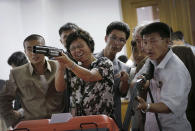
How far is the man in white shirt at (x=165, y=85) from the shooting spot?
4.32 feet

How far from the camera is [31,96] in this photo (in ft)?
6.27

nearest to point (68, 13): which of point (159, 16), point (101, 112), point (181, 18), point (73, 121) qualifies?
point (159, 16)

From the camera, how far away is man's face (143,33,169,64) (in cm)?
143

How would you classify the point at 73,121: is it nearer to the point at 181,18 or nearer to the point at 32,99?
the point at 32,99

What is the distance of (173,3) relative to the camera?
5.05 meters

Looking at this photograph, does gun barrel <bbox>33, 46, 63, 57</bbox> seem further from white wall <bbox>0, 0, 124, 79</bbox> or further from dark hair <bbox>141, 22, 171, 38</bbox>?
white wall <bbox>0, 0, 124, 79</bbox>

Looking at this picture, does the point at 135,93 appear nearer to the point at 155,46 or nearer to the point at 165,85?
the point at 165,85

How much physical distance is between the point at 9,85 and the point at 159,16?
375 centimetres

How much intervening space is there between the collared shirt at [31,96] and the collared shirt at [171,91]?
689 mm

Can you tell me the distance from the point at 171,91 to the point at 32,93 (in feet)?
3.20

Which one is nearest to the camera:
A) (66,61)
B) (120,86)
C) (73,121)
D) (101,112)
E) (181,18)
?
(73,121)

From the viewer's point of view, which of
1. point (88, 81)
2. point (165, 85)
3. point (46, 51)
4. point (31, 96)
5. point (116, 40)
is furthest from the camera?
point (116, 40)

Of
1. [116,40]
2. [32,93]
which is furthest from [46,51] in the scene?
[116,40]

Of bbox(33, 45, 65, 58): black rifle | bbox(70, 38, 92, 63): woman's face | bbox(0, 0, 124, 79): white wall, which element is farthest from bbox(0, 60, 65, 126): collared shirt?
bbox(0, 0, 124, 79): white wall
